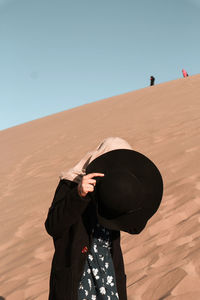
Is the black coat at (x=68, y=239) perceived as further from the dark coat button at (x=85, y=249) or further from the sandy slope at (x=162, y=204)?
the sandy slope at (x=162, y=204)

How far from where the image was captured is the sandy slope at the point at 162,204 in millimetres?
4355

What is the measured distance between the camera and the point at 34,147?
1652 cm

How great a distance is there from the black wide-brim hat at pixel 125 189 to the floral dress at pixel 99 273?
6.7 inches

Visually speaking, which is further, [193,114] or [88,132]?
[88,132]

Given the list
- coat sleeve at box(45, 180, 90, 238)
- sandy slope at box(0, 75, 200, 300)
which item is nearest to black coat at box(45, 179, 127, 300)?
coat sleeve at box(45, 180, 90, 238)

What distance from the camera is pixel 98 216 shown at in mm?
2133

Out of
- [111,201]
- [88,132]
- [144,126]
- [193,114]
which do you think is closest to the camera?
[111,201]

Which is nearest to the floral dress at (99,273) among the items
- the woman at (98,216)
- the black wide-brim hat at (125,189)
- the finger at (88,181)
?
the woman at (98,216)

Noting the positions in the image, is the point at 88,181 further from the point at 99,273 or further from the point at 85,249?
the point at 99,273

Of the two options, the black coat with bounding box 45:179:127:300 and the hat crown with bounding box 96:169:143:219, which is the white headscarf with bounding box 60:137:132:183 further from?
the hat crown with bounding box 96:169:143:219

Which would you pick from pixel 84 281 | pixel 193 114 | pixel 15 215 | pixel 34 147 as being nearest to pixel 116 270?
pixel 84 281

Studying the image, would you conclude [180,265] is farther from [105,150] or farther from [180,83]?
[180,83]

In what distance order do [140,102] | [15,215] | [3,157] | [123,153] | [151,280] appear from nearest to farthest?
[123,153], [151,280], [15,215], [3,157], [140,102]

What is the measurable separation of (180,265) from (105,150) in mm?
2313
